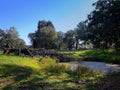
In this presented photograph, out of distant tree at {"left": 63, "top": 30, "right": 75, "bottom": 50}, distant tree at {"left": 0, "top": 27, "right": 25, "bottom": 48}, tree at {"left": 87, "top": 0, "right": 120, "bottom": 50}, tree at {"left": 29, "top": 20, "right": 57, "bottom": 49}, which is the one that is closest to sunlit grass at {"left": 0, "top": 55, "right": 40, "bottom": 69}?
tree at {"left": 87, "top": 0, "right": 120, "bottom": 50}

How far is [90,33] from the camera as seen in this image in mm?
18984

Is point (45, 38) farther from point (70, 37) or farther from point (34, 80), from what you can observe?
point (34, 80)

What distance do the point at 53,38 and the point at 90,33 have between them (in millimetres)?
64436

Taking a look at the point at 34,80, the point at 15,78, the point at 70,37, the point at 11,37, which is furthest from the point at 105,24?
the point at 70,37

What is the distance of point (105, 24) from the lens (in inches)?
677

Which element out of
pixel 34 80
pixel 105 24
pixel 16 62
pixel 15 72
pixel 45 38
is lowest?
pixel 34 80

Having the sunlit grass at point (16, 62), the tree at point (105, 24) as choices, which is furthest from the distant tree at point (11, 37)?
the tree at point (105, 24)

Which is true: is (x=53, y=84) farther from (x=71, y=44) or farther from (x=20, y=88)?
(x=71, y=44)

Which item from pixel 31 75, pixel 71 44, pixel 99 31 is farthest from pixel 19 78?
pixel 71 44

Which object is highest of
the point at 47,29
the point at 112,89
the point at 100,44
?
the point at 47,29

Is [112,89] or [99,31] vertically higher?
[99,31]

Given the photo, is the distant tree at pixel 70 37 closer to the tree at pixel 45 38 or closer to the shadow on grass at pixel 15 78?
the tree at pixel 45 38

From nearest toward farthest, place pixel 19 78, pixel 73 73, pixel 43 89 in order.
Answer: pixel 43 89
pixel 19 78
pixel 73 73

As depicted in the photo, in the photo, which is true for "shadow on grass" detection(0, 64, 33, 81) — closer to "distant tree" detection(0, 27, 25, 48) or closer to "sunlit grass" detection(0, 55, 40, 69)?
"sunlit grass" detection(0, 55, 40, 69)
